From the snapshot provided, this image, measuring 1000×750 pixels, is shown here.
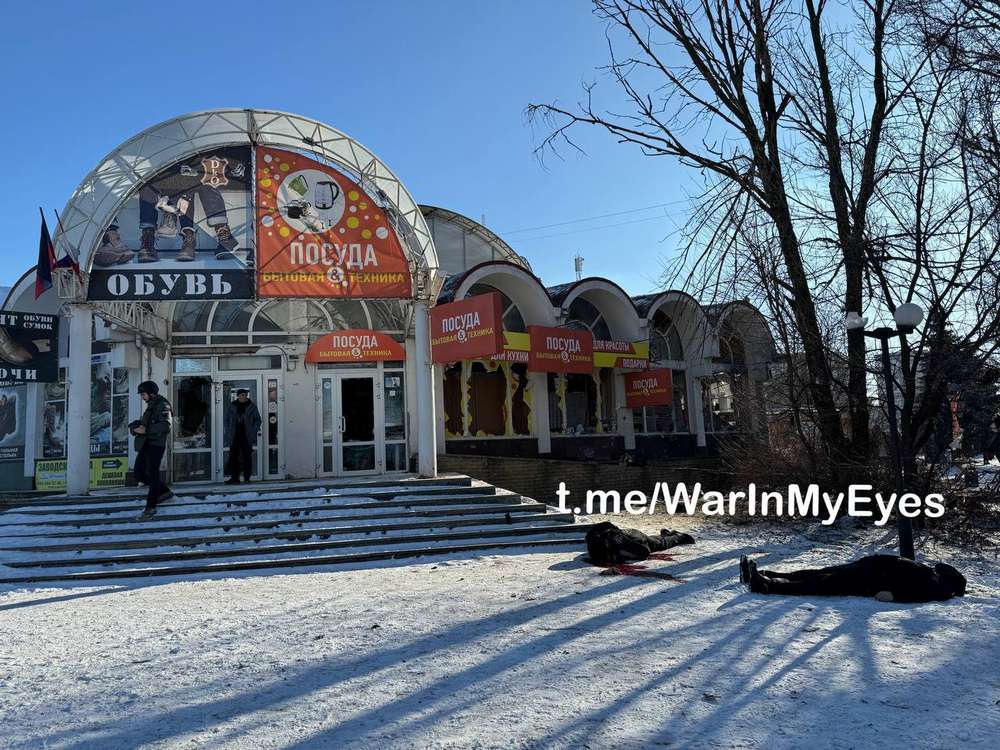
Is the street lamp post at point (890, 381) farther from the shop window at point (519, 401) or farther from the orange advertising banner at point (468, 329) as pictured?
the shop window at point (519, 401)

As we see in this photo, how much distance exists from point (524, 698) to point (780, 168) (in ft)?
33.7

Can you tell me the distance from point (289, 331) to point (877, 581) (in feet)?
38.3

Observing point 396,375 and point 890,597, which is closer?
point 890,597

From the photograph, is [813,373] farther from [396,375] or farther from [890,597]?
[396,375]

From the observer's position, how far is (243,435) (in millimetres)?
13422

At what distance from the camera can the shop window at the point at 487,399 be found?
20.0 meters

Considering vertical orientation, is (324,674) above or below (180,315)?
below

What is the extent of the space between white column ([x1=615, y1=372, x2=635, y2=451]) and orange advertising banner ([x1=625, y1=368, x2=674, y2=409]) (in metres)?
0.26

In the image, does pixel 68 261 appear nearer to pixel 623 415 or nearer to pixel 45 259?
pixel 45 259

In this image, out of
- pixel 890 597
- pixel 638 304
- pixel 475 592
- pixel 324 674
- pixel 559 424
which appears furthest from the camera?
pixel 638 304

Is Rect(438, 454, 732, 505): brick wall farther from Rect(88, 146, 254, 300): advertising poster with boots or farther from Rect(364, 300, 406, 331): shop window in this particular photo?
Rect(88, 146, 254, 300): advertising poster with boots

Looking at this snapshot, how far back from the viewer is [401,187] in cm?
1316

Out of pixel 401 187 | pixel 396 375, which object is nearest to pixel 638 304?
pixel 396 375

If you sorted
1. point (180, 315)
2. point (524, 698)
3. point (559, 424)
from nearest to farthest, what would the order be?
point (524, 698)
point (180, 315)
point (559, 424)
